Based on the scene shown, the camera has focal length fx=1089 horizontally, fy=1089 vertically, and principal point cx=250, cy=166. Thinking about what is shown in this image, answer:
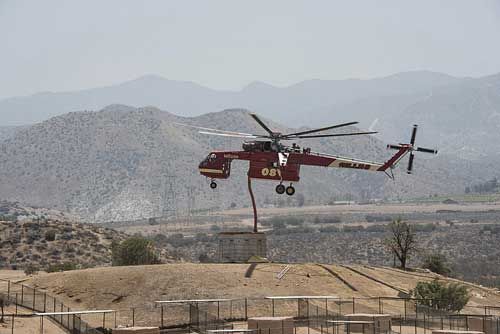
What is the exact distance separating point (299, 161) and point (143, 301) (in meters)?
14.1

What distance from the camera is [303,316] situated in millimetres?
67562

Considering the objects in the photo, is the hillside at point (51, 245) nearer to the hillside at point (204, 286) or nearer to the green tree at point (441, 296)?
the hillside at point (204, 286)

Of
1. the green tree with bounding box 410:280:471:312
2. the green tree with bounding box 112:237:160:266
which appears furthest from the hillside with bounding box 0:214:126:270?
the green tree with bounding box 410:280:471:312

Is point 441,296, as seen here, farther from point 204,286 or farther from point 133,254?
point 133,254

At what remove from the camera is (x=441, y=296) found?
75438mm

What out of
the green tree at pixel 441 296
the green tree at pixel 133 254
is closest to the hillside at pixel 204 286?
the green tree at pixel 441 296

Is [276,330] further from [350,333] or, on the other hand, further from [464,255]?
[464,255]

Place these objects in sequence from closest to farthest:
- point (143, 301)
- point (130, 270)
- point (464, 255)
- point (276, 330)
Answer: point (276, 330) < point (143, 301) < point (130, 270) < point (464, 255)

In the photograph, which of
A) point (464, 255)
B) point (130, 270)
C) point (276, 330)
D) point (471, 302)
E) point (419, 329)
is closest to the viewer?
point (276, 330)

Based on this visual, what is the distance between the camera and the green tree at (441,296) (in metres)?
74.9

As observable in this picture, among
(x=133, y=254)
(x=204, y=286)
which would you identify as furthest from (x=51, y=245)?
(x=204, y=286)

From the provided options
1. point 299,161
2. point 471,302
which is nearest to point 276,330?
point 299,161

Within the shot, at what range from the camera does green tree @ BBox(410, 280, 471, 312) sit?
74875 mm

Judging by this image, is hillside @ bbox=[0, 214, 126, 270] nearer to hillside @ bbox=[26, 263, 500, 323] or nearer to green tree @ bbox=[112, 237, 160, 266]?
green tree @ bbox=[112, 237, 160, 266]
